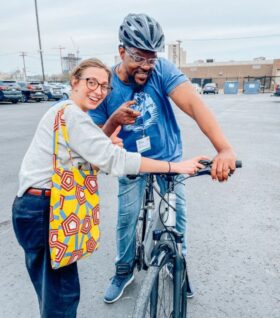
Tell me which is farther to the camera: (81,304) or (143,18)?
(81,304)

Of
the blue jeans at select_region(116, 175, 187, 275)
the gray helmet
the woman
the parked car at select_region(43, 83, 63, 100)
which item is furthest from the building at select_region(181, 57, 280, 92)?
the woman

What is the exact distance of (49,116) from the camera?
1.61m

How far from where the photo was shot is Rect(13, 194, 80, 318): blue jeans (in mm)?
1674

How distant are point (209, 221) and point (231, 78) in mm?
61012

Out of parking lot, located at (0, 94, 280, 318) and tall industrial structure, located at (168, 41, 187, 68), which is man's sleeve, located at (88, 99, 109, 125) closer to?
parking lot, located at (0, 94, 280, 318)

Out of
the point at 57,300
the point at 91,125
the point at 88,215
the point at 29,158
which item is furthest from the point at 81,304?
the point at 91,125

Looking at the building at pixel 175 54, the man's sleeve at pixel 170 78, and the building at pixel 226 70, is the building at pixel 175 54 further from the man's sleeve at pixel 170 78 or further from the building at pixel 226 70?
the man's sleeve at pixel 170 78

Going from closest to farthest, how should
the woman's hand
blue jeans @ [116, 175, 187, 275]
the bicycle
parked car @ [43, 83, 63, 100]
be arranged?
the woman's hand < the bicycle < blue jeans @ [116, 175, 187, 275] < parked car @ [43, 83, 63, 100]

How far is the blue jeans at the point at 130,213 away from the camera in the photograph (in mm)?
2479

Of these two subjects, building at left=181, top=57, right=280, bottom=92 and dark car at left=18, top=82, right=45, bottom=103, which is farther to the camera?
building at left=181, top=57, right=280, bottom=92

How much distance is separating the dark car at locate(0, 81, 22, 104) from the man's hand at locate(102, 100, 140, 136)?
22026 mm

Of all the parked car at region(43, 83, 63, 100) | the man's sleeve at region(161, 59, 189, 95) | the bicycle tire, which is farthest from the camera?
the parked car at region(43, 83, 63, 100)

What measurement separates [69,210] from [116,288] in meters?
1.32

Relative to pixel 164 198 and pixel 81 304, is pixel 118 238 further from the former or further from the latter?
pixel 164 198
